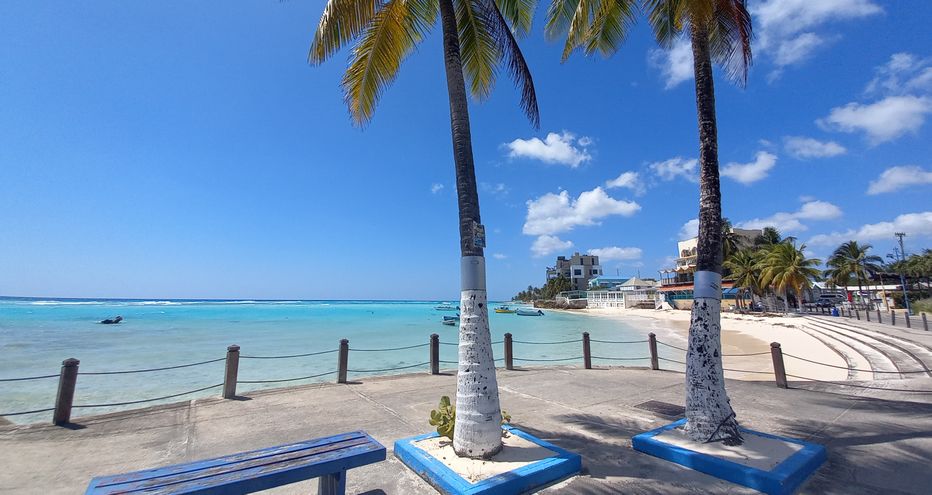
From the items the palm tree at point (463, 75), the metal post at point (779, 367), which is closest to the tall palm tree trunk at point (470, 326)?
the palm tree at point (463, 75)

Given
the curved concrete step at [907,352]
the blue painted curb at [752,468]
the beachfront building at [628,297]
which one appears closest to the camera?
the blue painted curb at [752,468]

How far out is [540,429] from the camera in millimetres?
5809

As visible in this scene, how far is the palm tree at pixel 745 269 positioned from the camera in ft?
164

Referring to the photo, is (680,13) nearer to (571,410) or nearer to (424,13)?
(424,13)

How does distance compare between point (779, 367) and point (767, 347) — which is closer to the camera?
point (779, 367)

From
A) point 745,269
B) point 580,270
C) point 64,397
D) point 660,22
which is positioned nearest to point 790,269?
point 745,269

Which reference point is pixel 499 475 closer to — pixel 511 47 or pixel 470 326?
pixel 470 326

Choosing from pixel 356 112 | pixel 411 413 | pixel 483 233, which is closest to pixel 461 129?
pixel 483 233

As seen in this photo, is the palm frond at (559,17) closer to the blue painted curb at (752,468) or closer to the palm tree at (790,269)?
the blue painted curb at (752,468)

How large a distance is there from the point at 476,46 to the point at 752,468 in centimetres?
656

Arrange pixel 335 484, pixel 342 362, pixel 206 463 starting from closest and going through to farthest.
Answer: pixel 206 463, pixel 335 484, pixel 342 362

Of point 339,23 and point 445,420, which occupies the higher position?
point 339,23

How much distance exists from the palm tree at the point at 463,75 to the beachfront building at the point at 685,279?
2549 inches

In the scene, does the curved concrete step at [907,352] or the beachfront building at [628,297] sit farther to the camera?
the beachfront building at [628,297]
